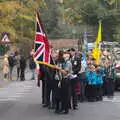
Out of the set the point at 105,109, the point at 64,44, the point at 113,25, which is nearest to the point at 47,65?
the point at 105,109

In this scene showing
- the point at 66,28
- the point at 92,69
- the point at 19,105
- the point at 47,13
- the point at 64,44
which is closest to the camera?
the point at 19,105

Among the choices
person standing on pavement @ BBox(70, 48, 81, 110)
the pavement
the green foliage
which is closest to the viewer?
the pavement

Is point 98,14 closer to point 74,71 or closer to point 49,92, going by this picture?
point 49,92

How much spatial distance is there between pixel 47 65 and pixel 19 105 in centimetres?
289

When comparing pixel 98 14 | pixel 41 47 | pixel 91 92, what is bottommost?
pixel 91 92

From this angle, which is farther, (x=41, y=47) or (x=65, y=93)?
(x=65, y=93)

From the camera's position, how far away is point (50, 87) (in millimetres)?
16156

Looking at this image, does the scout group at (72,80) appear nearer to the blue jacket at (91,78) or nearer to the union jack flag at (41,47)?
the blue jacket at (91,78)

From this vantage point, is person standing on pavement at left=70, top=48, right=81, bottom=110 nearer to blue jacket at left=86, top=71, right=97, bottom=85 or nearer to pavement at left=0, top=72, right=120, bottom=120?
pavement at left=0, top=72, right=120, bottom=120

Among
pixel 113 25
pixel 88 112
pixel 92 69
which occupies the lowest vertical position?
pixel 88 112

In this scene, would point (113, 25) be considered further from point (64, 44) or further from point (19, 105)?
point (19, 105)

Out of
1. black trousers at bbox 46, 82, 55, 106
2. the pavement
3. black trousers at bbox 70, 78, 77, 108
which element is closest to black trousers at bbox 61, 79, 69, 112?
the pavement

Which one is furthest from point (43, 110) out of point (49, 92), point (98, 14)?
point (98, 14)

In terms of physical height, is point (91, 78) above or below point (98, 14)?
below
